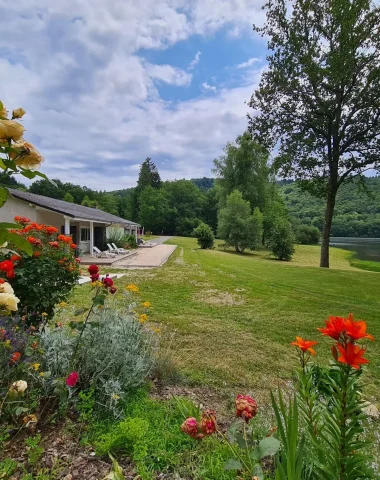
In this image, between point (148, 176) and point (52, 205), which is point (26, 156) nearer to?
point (52, 205)

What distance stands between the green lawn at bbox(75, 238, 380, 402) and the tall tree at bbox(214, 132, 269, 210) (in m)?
20.9

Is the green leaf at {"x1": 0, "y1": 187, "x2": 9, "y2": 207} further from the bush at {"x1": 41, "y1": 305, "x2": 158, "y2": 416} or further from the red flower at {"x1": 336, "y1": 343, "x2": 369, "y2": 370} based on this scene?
the bush at {"x1": 41, "y1": 305, "x2": 158, "y2": 416}

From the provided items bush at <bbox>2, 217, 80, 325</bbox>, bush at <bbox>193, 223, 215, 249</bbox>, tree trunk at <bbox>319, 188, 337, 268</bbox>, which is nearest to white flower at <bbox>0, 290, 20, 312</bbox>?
bush at <bbox>2, 217, 80, 325</bbox>

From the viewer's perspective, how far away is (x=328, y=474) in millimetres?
957

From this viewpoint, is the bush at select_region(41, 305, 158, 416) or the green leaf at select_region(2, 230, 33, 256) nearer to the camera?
the green leaf at select_region(2, 230, 33, 256)

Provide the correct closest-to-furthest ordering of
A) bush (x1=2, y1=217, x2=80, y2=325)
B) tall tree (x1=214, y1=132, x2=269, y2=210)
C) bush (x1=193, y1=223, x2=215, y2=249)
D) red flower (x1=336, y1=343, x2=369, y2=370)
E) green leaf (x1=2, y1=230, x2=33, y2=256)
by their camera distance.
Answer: red flower (x1=336, y1=343, x2=369, y2=370), green leaf (x1=2, y1=230, x2=33, y2=256), bush (x1=2, y1=217, x2=80, y2=325), bush (x1=193, y1=223, x2=215, y2=249), tall tree (x1=214, y1=132, x2=269, y2=210)

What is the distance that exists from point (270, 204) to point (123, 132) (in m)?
20.7

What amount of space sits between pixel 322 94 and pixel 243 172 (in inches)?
703

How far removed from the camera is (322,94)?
12883 millimetres

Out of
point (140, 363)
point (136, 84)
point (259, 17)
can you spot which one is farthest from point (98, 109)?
point (140, 363)

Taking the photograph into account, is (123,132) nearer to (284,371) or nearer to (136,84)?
(136,84)

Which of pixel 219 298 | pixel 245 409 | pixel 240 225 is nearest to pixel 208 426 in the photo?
pixel 245 409

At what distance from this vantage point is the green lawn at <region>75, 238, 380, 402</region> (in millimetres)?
3312

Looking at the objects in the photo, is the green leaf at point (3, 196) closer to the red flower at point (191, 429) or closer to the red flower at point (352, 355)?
the red flower at point (352, 355)
